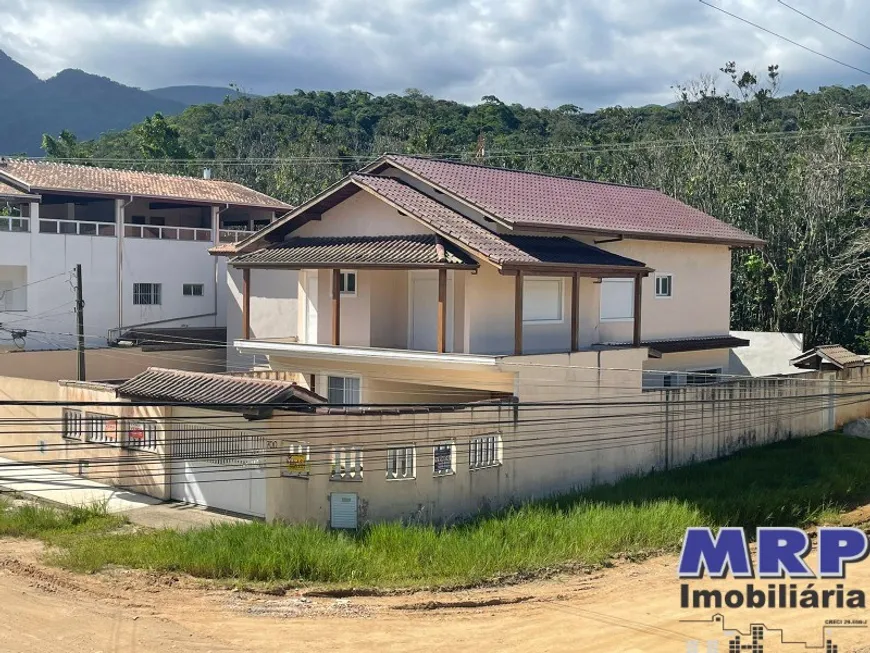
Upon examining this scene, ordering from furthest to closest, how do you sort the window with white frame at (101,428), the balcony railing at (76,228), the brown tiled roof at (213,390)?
the balcony railing at (76,228) → the window with white frame at (101,428) → the brown tiled roof at (213,390)

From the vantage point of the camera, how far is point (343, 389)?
24000 millimetres

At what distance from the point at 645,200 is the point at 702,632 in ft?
60.2

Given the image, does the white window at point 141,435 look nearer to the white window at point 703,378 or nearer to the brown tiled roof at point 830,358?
the white window at point 703,378

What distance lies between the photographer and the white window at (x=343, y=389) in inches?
933

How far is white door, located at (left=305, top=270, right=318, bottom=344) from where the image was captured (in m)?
25.6

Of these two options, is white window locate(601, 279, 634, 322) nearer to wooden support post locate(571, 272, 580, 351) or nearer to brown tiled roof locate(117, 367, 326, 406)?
wooden support post locate(571, 272, 580, 351)

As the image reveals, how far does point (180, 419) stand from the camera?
65.6ft

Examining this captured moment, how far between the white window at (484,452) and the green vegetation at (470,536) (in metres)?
1.14

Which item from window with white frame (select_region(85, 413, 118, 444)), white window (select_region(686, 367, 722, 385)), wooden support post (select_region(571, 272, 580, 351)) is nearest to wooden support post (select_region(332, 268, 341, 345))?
window with white frame (select_region(85, 413, 118, 444))

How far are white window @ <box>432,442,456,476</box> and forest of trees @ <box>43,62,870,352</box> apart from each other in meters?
18.0

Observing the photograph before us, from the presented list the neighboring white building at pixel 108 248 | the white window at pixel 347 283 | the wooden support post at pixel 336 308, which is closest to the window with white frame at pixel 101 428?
the wooden support post at pixel 336 308

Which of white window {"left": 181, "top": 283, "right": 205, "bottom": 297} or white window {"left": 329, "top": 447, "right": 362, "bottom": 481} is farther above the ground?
white window {"left": 181, "top": 283, "right": 205, "bottom": 297}

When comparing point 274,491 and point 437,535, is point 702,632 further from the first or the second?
point 274,491

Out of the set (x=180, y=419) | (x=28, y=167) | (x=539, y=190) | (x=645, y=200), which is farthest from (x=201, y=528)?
(x=28, y=167)
